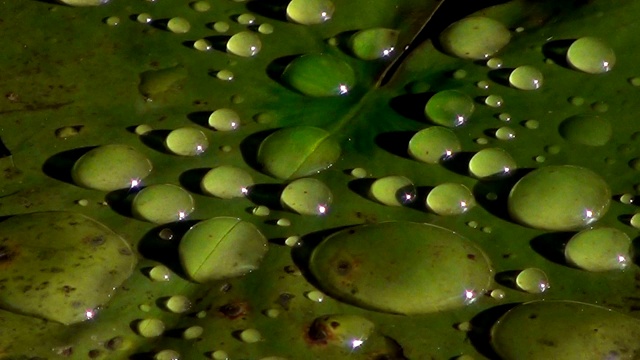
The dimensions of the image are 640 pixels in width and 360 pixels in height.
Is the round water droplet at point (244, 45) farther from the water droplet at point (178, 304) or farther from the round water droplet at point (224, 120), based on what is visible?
the water droplet at point (178, 304)

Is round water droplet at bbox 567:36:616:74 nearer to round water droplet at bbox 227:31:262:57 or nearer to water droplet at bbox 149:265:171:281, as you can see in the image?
round water droplet at bbox 227:31:262:57

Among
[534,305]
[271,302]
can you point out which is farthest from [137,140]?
[534,305]

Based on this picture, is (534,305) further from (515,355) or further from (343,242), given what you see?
(343,242)

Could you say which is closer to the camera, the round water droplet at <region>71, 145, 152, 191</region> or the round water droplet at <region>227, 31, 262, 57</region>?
the round water droplet at <region>71, 145, 152, 191</region>

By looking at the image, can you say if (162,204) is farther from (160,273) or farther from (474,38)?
(474,38)

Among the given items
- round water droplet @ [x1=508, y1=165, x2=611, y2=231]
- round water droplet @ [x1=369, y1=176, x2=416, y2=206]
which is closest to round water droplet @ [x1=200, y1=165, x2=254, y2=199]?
round water droplet @ [x1=369, y1=176, x2=416, y2=206]

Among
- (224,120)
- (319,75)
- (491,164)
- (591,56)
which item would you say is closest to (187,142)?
(224,120)

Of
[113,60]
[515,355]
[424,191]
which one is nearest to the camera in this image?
[515,355]
